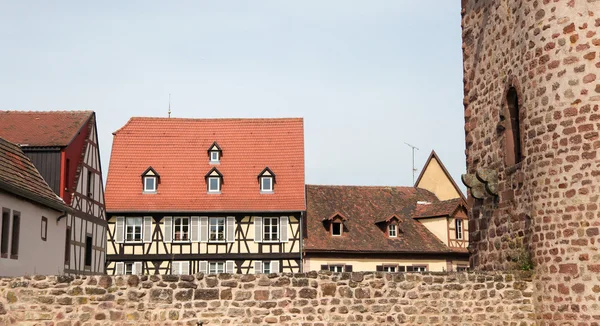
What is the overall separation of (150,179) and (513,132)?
28722mm

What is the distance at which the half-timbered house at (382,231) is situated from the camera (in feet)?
130

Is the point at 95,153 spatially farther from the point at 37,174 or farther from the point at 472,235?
the point at 472,235

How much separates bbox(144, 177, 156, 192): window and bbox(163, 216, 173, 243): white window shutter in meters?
1.80

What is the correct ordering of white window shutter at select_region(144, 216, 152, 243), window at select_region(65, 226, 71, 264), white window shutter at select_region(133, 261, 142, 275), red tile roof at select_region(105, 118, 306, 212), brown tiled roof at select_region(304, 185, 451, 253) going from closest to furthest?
window at select_region(65, 226, 71, 264), white window shutter at select_region(133, 261, 142, 275), white window shutter at select_region(144, 216, 152, 243), red tile roof at select_region(105, 118, 306, 212), brown tiled roof at select_region(304, 185, 451, 253)

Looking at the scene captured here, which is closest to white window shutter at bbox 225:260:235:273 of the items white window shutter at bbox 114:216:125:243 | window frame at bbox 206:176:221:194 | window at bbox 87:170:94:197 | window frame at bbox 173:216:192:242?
window frame at bbox 173:216:192:242

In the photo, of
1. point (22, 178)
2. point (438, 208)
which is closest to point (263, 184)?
point (438, 208)

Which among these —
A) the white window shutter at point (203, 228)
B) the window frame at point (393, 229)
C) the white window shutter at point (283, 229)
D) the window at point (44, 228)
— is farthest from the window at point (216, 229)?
the window at point (44, 228)

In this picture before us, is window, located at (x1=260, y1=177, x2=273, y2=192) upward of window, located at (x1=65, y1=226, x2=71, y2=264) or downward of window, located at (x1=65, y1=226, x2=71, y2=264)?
upward

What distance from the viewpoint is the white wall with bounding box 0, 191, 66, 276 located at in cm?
2144

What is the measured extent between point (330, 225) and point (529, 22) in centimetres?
2836

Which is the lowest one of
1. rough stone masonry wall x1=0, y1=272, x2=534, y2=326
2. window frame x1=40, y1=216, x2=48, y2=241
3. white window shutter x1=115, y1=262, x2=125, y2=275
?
rough stone masonry wall x1=0, y1=272, x2=534, y2=326

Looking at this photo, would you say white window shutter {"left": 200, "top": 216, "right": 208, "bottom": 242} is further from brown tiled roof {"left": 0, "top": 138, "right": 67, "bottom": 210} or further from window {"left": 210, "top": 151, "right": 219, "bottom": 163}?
brown tiled roof {"left": 0, "top": 138, "right": 67, "bottom": 210}

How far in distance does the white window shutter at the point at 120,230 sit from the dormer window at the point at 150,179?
2010 millimetres

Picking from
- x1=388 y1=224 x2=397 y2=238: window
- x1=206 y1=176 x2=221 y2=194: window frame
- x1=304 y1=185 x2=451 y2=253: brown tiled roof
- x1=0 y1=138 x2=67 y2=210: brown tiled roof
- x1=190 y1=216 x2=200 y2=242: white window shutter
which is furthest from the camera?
x1=388 y1=224 x2=397 y2=238: window
